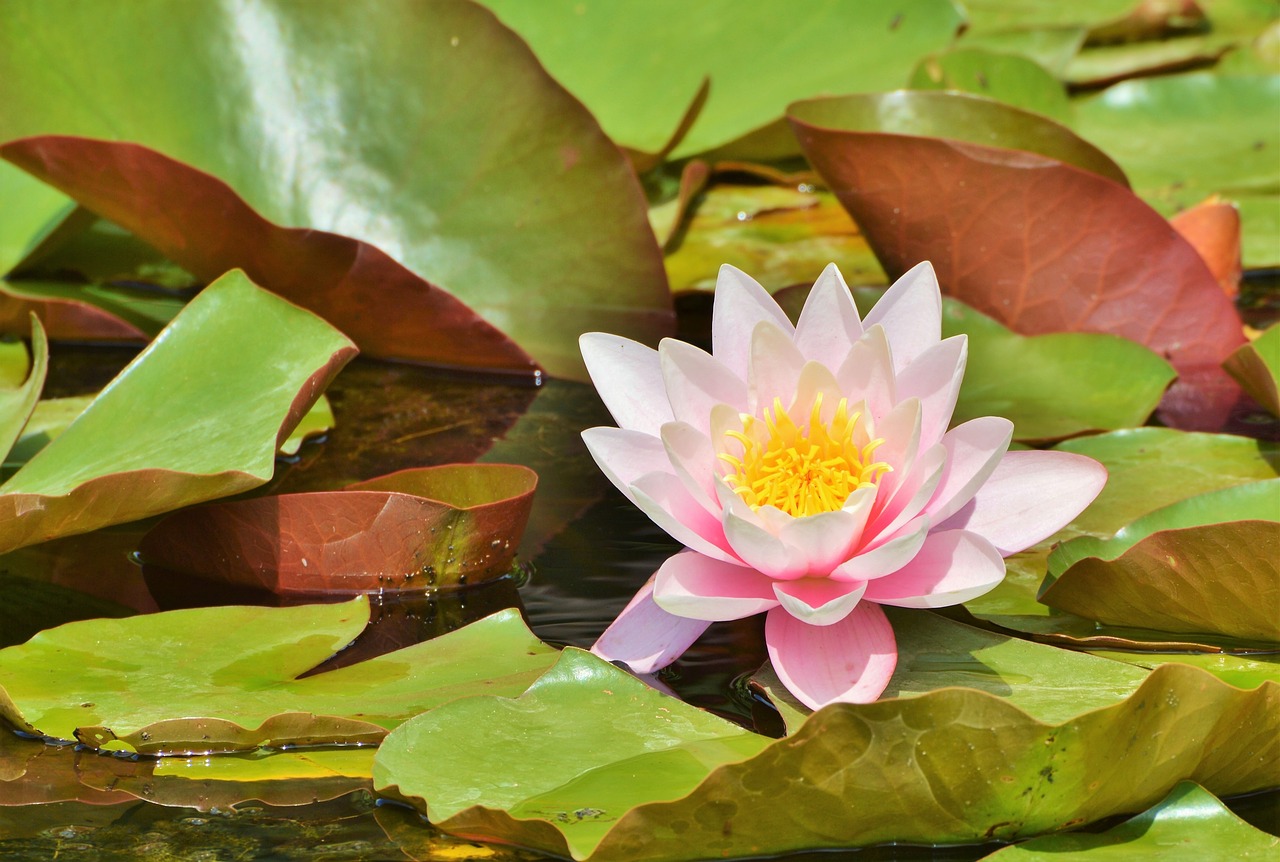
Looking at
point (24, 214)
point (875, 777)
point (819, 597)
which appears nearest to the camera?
point (875, 777)

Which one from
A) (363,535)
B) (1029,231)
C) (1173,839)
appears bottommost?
(1173,839)

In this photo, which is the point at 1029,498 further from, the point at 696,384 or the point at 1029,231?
the point at 1029,231

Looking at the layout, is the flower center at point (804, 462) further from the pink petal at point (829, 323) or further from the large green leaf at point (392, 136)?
the large green leaf at point (392, 136)

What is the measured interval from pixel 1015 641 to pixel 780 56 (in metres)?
1.67

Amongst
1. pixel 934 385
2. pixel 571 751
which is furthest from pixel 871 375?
pixel 571 751

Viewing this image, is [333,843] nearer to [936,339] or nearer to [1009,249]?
[936,339]

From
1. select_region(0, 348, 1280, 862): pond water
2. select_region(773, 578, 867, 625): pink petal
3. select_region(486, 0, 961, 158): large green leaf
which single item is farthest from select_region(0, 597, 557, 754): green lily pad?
select_region(486, 0, 961, 158): large green leaf

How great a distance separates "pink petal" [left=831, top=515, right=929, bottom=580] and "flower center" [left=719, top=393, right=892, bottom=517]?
6cm

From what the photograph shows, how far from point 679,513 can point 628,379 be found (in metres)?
0.17

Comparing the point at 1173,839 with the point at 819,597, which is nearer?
the point at 1173,839

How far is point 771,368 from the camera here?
1.04 meters

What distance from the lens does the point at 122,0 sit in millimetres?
1746

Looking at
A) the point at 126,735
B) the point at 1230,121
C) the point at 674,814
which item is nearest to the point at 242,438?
the point at 126,735

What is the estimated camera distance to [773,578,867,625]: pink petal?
89cm
